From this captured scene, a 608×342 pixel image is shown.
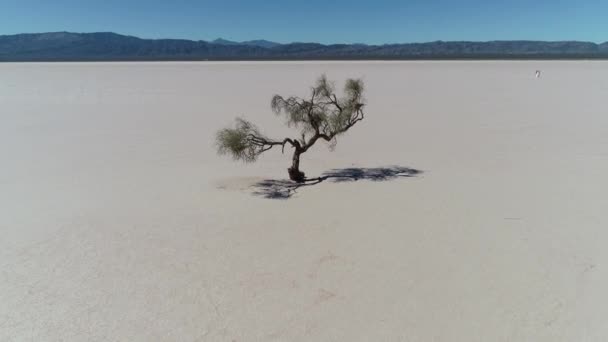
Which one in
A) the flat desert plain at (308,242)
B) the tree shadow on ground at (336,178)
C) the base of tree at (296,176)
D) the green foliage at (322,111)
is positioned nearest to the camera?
the flat desert plain at (308,242)

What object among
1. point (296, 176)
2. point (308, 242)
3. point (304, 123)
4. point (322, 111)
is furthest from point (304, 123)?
point (308, 242)

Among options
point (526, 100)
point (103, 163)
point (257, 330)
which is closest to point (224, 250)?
point (257, 330)

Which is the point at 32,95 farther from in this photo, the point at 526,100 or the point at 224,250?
the point at 526,100

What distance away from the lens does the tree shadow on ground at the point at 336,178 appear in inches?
425

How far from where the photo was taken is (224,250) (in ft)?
25.3

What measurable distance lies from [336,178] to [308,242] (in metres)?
4.27

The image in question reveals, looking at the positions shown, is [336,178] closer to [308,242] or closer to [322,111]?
[322,111]

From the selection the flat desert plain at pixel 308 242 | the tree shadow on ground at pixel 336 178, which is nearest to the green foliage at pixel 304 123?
the tree shadow on ground at pixel 336 178

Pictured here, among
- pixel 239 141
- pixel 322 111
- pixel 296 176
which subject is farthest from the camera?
pixel 296 176

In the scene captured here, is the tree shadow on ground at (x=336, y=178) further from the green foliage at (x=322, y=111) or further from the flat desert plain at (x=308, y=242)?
the green foliage at (x=322, y=111)

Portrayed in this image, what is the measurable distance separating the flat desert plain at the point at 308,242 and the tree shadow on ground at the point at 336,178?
0.22 m

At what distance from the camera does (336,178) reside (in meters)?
12.1

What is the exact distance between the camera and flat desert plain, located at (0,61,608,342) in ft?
18.9

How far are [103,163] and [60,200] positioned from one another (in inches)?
141
